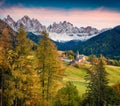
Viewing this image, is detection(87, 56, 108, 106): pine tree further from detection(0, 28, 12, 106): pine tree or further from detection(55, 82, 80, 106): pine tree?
detection(0, 28, 12, 106): pine tree

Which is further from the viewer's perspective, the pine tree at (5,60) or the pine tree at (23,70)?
the pine tree at (5,60)

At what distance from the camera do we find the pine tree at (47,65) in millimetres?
44969

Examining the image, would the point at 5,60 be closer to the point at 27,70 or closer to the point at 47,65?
the point at 27,70

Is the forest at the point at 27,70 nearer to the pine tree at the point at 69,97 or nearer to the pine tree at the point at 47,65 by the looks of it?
the pine tree at the point at 47,65

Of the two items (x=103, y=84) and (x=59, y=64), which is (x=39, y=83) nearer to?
(x=59, y=64)

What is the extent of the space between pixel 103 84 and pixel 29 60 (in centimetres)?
2039

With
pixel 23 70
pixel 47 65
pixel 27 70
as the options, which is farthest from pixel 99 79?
pixel 23 70

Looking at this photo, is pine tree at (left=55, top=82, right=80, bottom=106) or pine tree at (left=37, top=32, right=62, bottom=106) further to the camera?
pine tree at (left=55, top=82, right=80, bottom=106)

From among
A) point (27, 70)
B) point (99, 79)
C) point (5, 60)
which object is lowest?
point (99, 79)

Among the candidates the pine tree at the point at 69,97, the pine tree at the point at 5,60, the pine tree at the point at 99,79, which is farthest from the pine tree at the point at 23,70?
the pine tree at the point at 99,79

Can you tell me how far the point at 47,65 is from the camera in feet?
149

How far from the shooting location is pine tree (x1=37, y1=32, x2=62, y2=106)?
45.0m

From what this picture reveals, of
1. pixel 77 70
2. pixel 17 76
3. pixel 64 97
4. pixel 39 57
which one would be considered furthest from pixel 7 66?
pixel 77 70

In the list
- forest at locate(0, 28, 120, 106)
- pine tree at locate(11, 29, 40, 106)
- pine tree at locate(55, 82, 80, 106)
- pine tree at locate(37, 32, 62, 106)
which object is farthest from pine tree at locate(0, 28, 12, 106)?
pine tree at locate(55, 82, 80, 106)
